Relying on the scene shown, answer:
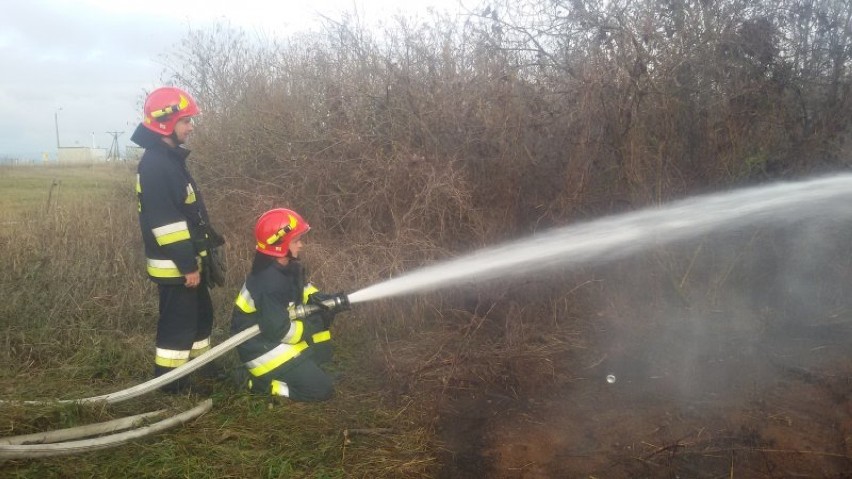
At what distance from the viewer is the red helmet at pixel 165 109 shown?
444 cm

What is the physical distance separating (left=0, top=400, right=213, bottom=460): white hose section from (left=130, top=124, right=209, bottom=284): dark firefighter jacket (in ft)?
3.33

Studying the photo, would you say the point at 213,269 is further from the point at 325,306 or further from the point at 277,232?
the point at 325,306

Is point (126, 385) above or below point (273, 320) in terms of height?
below

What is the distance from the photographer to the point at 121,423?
159 inches

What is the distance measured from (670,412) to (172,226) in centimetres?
384

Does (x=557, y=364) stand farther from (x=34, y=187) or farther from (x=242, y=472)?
(x=34, y=187)

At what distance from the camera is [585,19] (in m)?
6.54

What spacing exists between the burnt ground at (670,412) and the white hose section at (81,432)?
6.91 feet

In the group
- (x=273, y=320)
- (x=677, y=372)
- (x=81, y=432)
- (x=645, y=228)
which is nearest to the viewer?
(x=81, y=432)

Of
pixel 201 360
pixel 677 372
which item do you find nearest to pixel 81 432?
pixel 201 360

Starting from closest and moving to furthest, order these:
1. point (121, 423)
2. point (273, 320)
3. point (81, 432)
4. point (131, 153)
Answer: point (81, 432)
point (121, 423)
point (273, 320)
point (131, 153)

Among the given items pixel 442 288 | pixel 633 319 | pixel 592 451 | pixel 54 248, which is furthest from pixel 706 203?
pixel 54 248

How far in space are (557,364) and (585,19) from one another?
12.3ft

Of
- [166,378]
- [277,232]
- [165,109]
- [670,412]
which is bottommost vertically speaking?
[670,412]
